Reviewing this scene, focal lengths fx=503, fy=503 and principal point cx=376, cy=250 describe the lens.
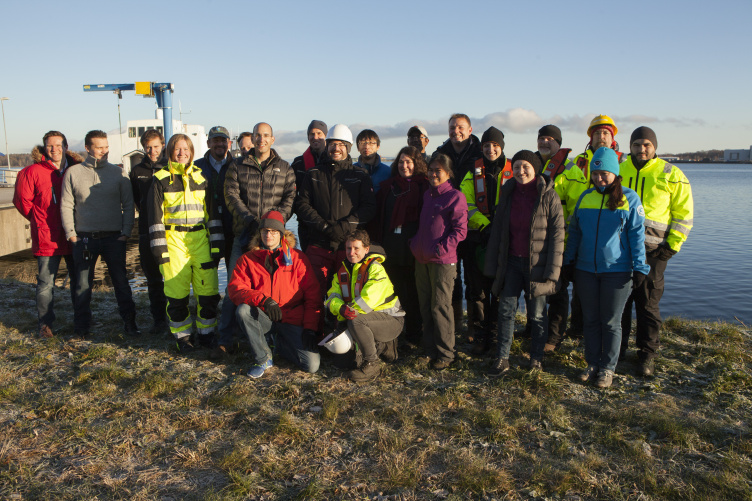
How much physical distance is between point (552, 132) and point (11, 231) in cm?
1555

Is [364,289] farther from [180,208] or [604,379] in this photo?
[604,379]

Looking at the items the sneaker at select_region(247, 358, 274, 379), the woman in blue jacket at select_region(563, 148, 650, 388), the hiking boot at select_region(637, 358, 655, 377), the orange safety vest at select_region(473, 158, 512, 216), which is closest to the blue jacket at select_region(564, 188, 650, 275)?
the woman in blue jacket at select_region(563, 148, 650, 388)

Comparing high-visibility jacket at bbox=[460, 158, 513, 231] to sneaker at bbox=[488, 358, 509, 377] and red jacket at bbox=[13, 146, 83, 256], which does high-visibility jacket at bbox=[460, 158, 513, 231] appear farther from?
red jacket at bbox=[13, 146, 83, 256]

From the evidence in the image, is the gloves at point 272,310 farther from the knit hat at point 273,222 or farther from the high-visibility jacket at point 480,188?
the high-visibility jacket at point 480,188

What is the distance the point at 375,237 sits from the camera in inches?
222

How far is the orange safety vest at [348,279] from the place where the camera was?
15.8ft

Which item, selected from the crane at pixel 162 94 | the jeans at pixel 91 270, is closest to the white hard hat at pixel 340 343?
the jeans at pixel 91 270

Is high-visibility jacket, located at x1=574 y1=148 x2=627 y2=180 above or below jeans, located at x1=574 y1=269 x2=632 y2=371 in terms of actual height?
above

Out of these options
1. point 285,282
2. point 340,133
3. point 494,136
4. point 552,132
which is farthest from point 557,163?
point 285,282

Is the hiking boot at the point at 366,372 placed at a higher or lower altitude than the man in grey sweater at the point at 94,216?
lower

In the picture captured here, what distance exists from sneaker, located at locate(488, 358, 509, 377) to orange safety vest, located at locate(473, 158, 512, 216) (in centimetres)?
148

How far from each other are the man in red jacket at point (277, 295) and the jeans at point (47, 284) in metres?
2.38

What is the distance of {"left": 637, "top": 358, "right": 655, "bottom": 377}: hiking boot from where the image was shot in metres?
Result: 4.67

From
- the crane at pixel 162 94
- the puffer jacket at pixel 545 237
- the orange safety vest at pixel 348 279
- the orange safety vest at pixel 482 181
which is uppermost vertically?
the crane at pixel 162 94
